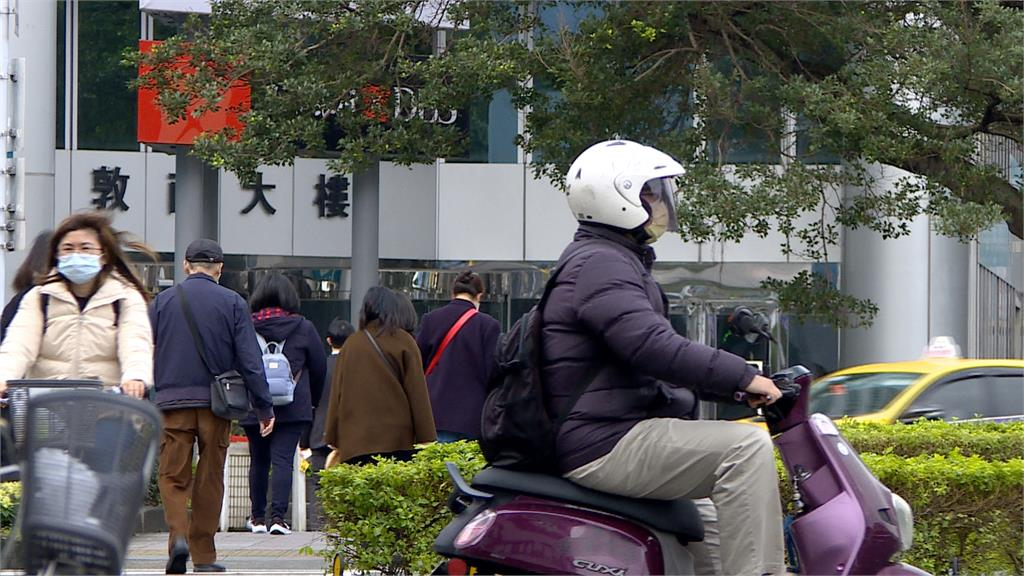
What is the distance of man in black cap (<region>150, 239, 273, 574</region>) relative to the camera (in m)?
7.03

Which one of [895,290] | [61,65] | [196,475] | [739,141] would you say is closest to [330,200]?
[61,65]

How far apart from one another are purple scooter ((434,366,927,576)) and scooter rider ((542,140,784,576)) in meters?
0.08

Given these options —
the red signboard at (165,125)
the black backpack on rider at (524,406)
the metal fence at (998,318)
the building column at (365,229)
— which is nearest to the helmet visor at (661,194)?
the black backpack on rider at (524,406)

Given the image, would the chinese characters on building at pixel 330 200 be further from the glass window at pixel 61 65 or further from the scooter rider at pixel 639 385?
the scooter rider at pixel 639 385

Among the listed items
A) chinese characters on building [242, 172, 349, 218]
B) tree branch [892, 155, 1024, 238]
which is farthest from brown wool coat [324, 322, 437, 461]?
chinese characters on building [242, 172, 349, 218]

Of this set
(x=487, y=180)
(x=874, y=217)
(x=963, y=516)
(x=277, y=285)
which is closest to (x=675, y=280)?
(x=487, y=180)

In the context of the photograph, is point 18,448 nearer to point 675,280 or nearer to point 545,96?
point 545,96

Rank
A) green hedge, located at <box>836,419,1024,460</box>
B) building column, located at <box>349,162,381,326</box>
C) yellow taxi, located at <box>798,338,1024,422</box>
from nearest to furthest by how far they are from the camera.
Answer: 1. green hedge, located at <box>836,419,1024,460</box>
2. yellow taxi, located at <box>798,338,1024,422</box>
3. building column, located at <box>349,162,381,326</box>

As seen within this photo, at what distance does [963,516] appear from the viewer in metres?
6.20

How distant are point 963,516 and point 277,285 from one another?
16.0 ft

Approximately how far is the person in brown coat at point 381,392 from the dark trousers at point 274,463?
150cm

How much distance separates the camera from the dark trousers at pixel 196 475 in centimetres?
703

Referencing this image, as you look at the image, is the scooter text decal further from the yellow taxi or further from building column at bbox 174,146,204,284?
building column at bbox 174,146,204,284

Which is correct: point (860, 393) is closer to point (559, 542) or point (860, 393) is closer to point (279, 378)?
point (279, 378)
